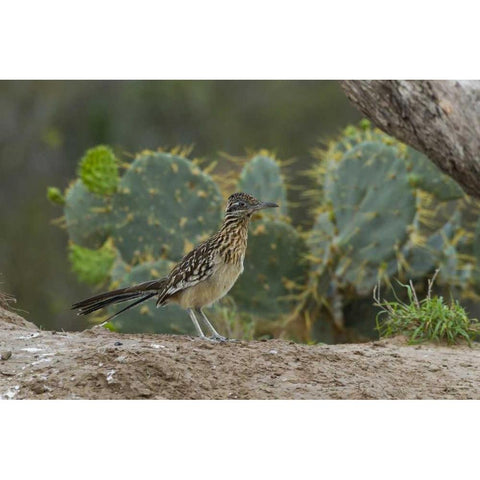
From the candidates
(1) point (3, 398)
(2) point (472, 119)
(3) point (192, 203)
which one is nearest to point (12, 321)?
(1) point (3, 398)

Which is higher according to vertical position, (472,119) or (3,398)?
(472,119)

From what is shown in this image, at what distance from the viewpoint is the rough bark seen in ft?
17.2

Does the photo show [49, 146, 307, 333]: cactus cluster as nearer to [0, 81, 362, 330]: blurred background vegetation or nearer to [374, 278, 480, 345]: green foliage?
[374, 278, 480, 345]: green foliage

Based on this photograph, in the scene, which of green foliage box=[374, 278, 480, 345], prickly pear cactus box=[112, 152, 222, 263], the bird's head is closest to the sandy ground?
green foliage box=[374, 278, 480, 345]

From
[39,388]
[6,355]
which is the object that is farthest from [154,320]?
[39,388]

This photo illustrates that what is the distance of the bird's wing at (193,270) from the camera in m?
4.54

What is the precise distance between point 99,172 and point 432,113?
8.57 ft

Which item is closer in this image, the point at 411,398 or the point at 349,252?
the point at 411,398

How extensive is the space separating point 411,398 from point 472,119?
6.19 feet

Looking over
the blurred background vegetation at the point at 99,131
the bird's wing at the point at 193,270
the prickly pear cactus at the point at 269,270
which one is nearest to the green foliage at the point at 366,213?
the prickly pear cactus at the point at 269,270

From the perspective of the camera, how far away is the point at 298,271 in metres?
7.23

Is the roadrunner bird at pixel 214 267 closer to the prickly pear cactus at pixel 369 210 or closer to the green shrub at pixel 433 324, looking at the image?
the green shrub at pixel 433 324

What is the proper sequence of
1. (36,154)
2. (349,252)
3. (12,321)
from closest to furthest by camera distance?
(12,321)
(349,252)
(36,154)

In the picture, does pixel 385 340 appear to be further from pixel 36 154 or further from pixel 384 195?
pixel 36 154
